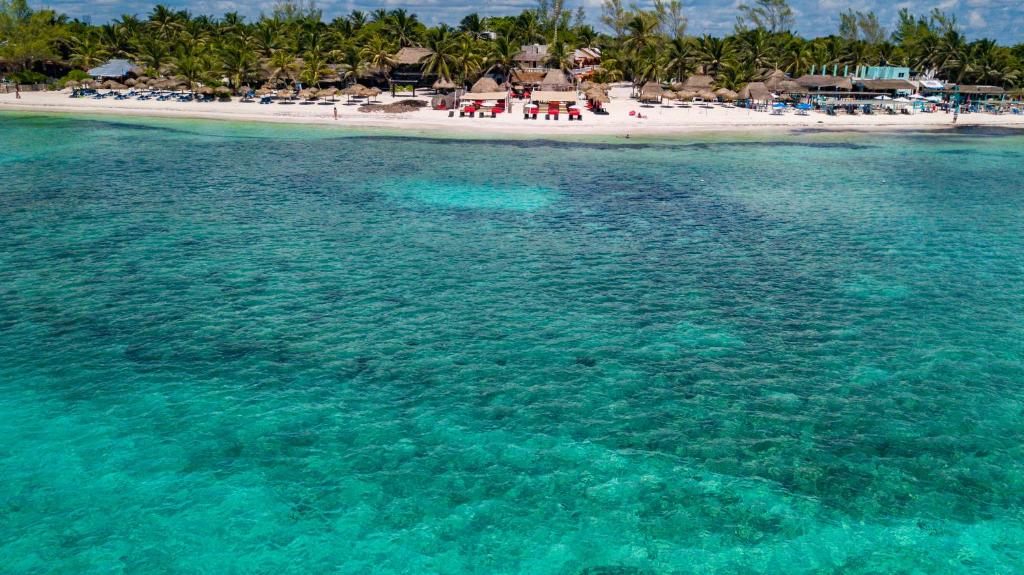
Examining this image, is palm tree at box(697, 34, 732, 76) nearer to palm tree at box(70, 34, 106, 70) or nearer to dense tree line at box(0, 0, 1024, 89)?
dense tree line at box(0, 0, 1024, 89)

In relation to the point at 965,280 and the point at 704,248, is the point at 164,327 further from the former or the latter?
the point at 965,280

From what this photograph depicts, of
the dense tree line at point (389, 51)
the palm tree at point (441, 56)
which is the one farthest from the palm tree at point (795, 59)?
the palm tree at point (441, 56)

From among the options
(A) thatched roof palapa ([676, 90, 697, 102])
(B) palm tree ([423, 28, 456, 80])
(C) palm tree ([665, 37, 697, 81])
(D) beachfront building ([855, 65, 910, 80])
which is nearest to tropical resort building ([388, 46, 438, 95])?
(B) palm tree ([423, 28, 456, 80])

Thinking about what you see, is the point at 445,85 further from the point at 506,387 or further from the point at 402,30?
the point at 506,387

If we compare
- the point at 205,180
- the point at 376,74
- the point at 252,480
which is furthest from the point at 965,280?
the point at 376,74

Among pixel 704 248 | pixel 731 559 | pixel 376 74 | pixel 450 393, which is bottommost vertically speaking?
pixel 731 559

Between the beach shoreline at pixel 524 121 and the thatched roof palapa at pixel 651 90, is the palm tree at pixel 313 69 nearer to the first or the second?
the beach shoreline at pixel 524 121
